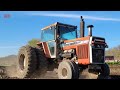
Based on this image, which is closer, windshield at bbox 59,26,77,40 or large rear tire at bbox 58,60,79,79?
large rear tire at bbox 58,60,79,79

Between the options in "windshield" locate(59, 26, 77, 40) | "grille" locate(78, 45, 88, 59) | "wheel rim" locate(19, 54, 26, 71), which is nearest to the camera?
"grille" locate(78, 45, 88, 59)

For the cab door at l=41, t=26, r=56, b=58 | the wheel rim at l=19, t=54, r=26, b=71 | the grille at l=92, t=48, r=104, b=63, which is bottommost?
Result: the wheel rim at l=19, t=54, r=26, b=71

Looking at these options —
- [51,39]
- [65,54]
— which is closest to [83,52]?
[65,54]

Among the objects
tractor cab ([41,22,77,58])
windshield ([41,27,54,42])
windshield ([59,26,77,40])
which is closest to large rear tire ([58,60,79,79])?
tractor cab ([41,22,77,58])

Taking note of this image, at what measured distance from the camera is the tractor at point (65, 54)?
984cm

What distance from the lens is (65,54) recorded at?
10.6m

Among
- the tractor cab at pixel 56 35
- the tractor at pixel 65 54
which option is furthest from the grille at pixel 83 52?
the tractor cab at pixel 56 35

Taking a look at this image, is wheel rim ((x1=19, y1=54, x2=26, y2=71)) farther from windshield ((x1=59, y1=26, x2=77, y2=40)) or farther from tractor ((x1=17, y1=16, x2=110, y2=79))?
windshield ((x1=59, y1=26, x2=77, y2=40))

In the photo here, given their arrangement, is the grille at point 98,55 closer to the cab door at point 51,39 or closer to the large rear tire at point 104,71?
the large rear tire at point 104,71

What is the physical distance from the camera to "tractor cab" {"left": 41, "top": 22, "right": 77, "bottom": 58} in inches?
433

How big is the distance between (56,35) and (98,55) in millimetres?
2017

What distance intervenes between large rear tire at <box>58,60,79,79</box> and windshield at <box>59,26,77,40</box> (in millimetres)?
1720
